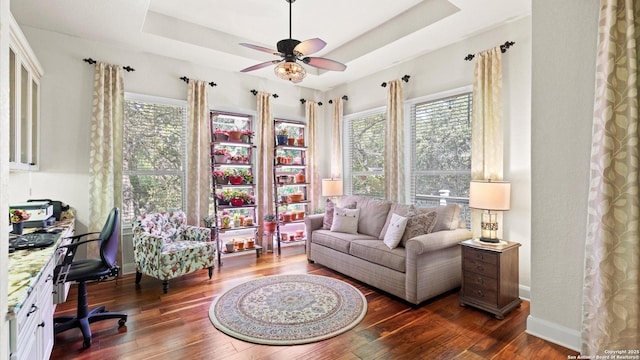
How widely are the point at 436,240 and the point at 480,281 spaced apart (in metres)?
0.52

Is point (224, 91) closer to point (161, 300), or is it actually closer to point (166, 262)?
point (166, 262)

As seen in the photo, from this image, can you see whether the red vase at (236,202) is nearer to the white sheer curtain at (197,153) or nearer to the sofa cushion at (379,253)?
the white sheer curtain at (197,153)

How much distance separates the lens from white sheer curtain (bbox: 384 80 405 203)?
14.3 feet

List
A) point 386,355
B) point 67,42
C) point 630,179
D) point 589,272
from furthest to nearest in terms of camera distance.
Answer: point 67,42
point 386,355
point 589,272
point 630,179

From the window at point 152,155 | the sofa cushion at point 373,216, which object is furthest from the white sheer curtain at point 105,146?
the sofa cushion at point 373,216

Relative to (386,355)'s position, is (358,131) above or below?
above

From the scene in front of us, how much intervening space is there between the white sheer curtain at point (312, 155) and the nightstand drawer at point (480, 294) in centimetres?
319

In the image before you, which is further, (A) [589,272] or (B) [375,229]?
(B) [375,229]

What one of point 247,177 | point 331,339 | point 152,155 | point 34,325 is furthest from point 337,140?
point 34,325

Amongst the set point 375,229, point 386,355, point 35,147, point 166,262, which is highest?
point 35,147

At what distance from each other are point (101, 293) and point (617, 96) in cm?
489

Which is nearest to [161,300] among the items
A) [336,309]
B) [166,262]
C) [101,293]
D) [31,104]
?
[166,262]

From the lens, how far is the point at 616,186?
190 cm

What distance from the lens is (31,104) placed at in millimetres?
3039
